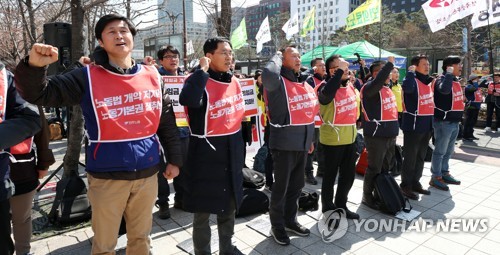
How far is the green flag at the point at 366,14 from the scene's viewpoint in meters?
12.9

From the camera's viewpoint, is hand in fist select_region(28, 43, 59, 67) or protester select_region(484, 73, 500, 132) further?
protester select_region(484, 73, 500, 132)

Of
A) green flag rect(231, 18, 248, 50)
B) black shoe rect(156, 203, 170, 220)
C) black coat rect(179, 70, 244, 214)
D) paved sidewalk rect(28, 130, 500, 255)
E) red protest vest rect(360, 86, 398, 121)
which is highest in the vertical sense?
green flag rect(231, 18, 248, 50)

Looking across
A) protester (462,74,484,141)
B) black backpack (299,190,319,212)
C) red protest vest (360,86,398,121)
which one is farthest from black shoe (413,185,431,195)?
protester (462,74,484,141)

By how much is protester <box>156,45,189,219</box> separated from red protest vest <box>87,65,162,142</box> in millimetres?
1787

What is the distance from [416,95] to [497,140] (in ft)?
21.4

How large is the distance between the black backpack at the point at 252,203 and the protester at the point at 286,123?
68 centimetres

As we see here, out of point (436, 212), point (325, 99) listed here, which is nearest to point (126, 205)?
point (325, 99)

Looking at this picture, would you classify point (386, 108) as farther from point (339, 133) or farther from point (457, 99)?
point (457, 99)

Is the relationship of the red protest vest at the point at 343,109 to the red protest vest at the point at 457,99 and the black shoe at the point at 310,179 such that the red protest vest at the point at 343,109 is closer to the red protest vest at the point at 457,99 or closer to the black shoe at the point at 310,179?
the black shoe at the point at 310,179

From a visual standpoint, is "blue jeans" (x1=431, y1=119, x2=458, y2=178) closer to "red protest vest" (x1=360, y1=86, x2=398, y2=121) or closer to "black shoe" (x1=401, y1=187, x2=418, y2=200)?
"black shoe" (x1=401, y1=187, x2=418, y2=200)

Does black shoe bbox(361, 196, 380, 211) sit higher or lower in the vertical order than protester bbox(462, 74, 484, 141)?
lower

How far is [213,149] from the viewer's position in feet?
9.23

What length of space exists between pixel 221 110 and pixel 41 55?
A: 138 cm

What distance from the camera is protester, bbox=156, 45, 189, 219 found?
4.15m
